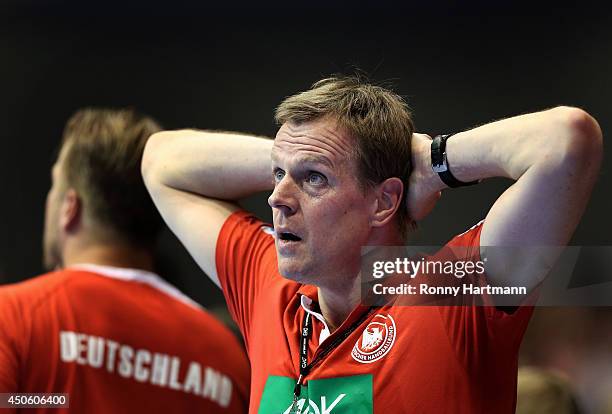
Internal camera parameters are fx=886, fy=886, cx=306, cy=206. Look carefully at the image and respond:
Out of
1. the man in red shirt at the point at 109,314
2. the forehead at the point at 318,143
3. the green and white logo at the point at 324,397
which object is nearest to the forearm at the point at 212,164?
the forehead at the point at 318,143

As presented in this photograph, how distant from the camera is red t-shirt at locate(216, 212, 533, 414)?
4.09 ft

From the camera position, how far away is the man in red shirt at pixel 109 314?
1.75 m

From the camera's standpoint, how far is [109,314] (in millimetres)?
1858

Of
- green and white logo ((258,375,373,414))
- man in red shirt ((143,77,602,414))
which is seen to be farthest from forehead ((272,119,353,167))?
green and white logo ((258,375,373,414))

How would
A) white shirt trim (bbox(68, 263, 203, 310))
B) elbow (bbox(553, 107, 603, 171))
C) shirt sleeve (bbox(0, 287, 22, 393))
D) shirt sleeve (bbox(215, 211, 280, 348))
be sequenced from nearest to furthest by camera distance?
elbow (bbox(553, 107, 603, 171)), shirt sleeve (bbox(215, 211, 280, 348)), shirt sleeve (bbox(0, 287, 22, 393)), white shirt trim (bbox(68, 263, 203, 310))

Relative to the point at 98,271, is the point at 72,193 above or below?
above

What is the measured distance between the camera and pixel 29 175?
308 cm

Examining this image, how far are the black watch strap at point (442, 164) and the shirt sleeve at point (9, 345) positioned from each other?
908 mm

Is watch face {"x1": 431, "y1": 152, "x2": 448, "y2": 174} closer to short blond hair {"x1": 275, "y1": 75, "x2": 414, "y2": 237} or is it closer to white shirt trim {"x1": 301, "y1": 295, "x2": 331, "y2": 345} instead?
short blond hair {"x1": 275, "y1": 75, "x2": 414, "y2": 237}

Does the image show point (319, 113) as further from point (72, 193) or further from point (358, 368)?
point (72, 193)

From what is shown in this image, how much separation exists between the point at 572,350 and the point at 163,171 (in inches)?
35.1

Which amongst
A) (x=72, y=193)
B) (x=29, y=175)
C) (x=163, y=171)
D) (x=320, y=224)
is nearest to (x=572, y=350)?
(x=320, y=224)

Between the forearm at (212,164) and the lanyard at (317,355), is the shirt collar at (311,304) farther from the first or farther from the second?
the forearm at (212,164)

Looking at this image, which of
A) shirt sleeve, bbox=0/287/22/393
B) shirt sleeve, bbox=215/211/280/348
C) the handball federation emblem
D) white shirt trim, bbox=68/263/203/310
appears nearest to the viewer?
the handball federation emblem
